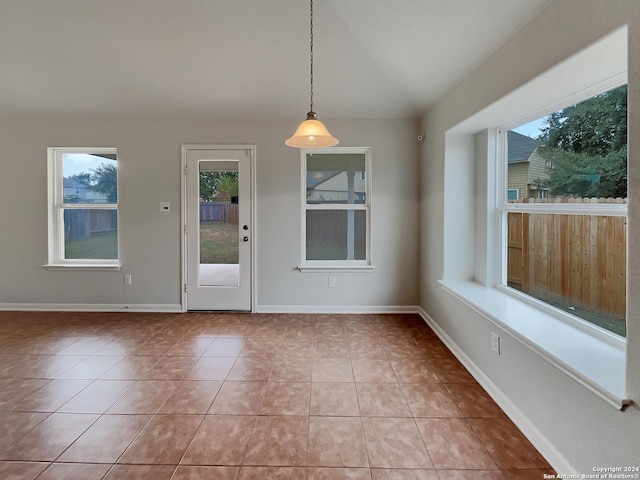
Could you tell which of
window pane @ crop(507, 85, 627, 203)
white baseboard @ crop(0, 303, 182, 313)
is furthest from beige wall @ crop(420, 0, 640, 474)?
white baseboard @ crop(0, 303, 182, 313)

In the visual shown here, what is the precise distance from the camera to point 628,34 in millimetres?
1242

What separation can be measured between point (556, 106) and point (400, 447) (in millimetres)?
2242

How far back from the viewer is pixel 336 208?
4.04 meters

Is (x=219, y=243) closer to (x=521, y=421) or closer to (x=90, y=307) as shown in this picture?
(x=90, y=307)

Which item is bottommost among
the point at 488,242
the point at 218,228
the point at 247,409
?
the point at 247,409

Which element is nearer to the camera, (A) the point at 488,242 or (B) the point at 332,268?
(A) the point at 488,242

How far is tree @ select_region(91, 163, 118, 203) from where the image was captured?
4109 millimetres

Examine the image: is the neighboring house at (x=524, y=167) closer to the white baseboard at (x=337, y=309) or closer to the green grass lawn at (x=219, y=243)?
the white baseboard at (x=337, y=309)

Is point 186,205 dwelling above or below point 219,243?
above

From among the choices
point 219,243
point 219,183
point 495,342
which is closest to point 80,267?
point 219,243

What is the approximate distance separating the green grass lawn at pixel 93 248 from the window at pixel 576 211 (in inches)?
175

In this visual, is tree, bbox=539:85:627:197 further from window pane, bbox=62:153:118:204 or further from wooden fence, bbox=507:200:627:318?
window pane, bbox=62:153:118:204

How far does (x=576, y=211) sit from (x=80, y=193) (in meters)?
5.05

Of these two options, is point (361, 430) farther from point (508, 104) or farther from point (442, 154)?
point (442, 154)
